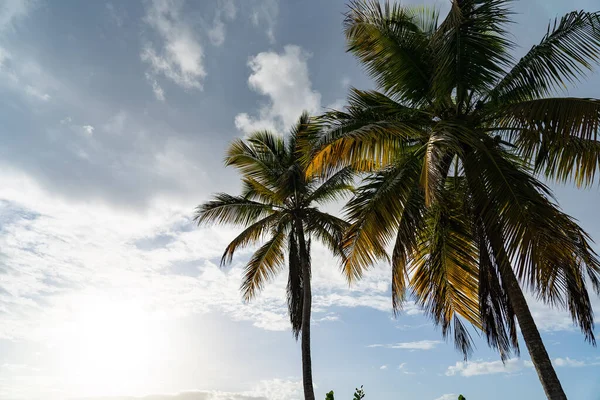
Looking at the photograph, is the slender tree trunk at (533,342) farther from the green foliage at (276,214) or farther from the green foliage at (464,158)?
the green foliage at (276,214)

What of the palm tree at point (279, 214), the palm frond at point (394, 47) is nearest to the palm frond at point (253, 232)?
the palm tree at point (279, 214)

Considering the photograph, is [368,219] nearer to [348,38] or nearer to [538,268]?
[538,268]

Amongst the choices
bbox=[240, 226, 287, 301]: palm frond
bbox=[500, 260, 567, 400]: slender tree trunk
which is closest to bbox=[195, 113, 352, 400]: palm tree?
bbox=[240, 226, 287, 301]: palm frond

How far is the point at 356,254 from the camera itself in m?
7.81

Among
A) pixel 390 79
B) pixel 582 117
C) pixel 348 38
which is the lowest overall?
pixel 582 117

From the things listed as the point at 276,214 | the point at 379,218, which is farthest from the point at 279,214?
the point at 379,218

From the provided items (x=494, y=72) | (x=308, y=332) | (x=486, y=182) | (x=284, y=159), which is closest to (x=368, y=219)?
(x=486, y=182)

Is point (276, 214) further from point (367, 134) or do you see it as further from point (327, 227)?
point (367, 134)

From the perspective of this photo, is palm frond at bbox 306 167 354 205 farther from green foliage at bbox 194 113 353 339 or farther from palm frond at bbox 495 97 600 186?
palm frond at bbox 495 97 600 186

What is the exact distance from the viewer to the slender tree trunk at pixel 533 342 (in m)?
5.89

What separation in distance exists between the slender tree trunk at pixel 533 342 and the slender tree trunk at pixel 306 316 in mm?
7908

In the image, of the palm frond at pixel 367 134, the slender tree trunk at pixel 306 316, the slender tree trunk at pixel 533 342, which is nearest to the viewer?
the slender tree trunk at pixel 533 342

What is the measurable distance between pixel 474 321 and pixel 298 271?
24.9 feet

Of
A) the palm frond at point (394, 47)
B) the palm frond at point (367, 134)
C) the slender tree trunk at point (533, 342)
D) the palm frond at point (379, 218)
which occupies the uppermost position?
the palm frond at point (394, 47)
